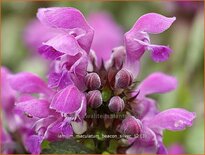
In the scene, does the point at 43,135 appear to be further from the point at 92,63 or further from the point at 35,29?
the point at 35,29

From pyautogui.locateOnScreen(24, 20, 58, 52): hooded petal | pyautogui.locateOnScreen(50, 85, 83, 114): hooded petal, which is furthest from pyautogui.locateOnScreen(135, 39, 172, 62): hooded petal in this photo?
pyautogui.locateOnScreen(24, 20, 58, 52): hooded petal

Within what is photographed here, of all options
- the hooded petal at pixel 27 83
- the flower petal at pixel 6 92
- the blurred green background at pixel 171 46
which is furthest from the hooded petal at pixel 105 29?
the hooded petal at pixel 27 83

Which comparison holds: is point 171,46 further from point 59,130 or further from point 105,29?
point 59,130

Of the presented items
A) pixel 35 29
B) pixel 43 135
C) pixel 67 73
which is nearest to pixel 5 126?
pixel 43 135

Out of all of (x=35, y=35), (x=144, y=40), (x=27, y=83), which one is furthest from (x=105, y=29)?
(x=144, y=40)

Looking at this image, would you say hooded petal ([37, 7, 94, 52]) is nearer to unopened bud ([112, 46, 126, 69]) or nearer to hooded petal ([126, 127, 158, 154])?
unopened bud ([112, 46, 126, 69])
